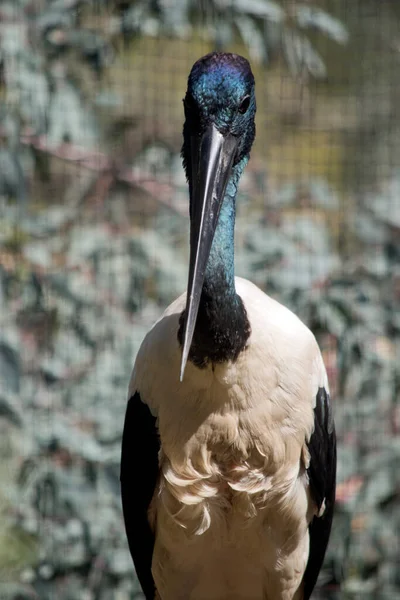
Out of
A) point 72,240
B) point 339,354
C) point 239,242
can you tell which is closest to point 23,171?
point 72,240

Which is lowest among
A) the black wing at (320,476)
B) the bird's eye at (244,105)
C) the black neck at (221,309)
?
the black wing at (320,476)

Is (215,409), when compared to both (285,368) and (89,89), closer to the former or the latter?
(285,368)

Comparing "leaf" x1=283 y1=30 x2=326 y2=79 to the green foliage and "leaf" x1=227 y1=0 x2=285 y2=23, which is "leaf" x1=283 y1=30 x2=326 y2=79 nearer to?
the green foliage

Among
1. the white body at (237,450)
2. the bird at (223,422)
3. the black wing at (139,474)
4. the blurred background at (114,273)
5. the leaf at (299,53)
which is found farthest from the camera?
the leaf at (299,53)

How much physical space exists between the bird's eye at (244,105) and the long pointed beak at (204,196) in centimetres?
6

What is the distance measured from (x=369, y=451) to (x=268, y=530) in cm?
119

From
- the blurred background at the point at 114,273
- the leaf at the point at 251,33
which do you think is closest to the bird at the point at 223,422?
the blurred background at the point at 114,273

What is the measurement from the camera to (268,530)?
2311 mm

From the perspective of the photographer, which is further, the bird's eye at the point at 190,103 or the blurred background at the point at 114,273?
the blurred background at the point at 114,273

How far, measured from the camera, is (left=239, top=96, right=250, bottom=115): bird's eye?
2.04m

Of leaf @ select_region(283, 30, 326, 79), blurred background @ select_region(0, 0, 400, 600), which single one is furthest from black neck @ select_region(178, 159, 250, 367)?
leaf @ select_region(283, 30, 326, 79)

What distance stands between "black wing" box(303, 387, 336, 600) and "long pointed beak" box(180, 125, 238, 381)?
0.51 m

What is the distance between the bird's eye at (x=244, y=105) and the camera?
2.04m

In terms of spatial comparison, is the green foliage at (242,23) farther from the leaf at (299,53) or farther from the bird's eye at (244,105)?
the bird's eye at (244,105)
